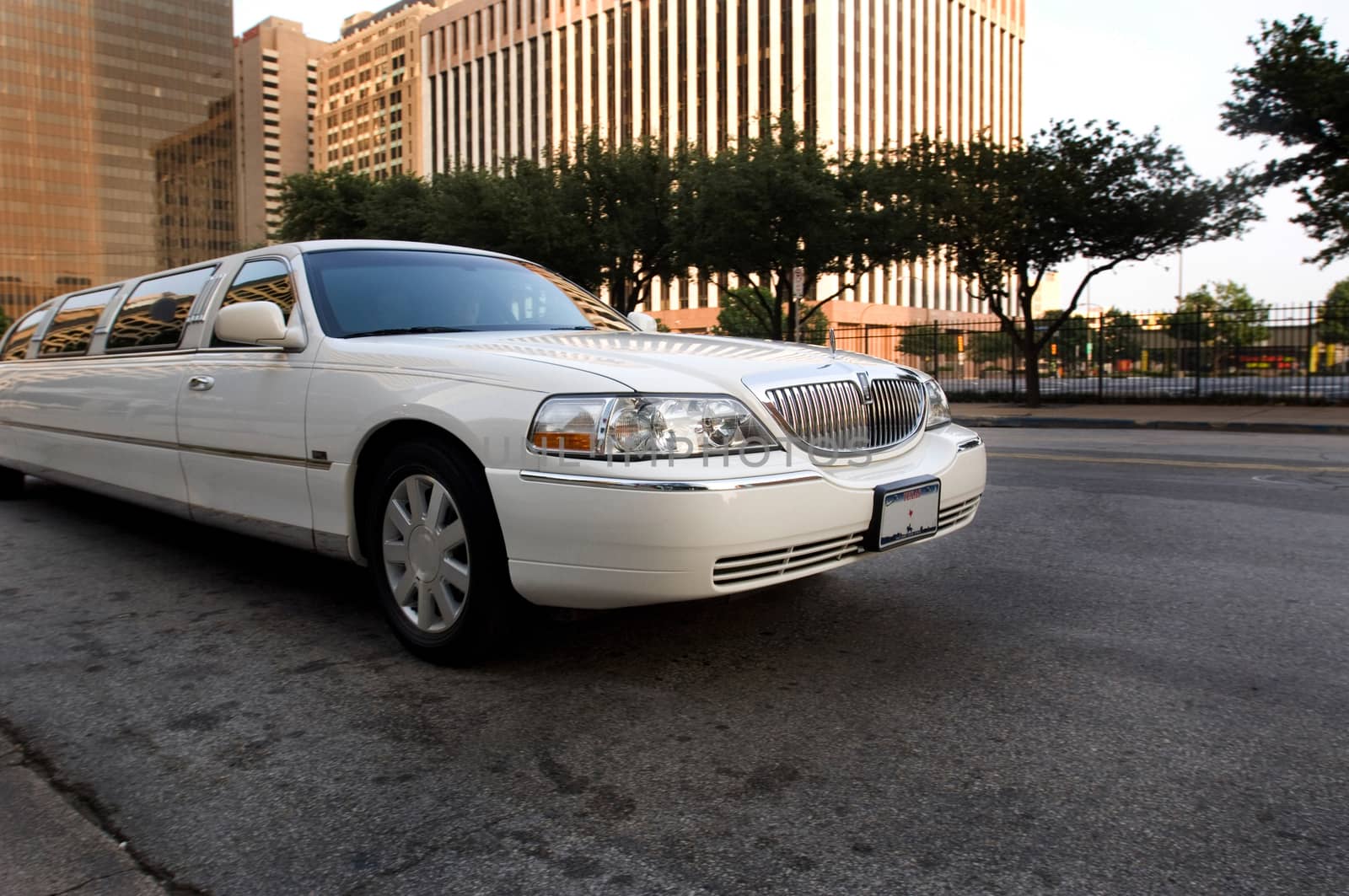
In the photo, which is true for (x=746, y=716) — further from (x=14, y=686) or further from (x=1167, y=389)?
(x=1167, y=389)

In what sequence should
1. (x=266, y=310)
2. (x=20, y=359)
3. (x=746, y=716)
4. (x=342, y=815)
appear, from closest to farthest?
(x=342, y=815)
(x=746, y=716)
(x=266, y=310)
(x=20, y=359)

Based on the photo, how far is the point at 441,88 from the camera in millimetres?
99938

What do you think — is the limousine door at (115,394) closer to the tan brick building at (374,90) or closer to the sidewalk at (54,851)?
the sidewalk at (54,851)

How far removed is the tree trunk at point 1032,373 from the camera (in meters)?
23.5

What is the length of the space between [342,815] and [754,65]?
2960 inches

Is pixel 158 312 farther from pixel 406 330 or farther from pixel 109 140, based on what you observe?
pixel 109 140

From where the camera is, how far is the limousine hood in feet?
10.1

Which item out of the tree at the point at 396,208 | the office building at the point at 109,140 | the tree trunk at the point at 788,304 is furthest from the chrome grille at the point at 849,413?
the office building at the point at 109,140

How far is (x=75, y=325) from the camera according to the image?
6.14m

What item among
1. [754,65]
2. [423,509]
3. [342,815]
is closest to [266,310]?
[423,509]

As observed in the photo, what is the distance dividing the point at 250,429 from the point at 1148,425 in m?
16.5

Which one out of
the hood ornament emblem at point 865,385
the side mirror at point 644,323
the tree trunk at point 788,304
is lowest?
the hood ornament emblem at point 865,385

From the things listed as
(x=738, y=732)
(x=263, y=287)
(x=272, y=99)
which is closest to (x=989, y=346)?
(x=263, y=287)

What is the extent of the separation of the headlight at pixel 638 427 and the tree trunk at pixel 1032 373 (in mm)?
21992
